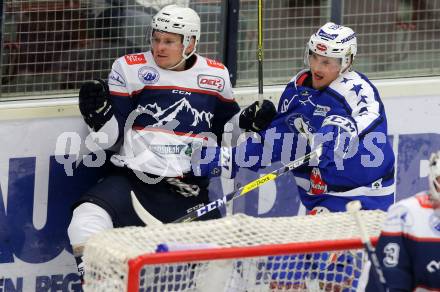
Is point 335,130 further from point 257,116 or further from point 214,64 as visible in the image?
point 214,64

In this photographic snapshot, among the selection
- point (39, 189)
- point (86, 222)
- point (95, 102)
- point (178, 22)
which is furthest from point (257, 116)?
point (39, 189)

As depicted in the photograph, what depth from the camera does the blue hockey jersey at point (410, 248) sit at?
4.44 metres

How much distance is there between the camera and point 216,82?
585cm

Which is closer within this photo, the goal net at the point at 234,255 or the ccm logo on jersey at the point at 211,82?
the goal net at the point at 234,255

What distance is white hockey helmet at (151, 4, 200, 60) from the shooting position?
18.5 feet

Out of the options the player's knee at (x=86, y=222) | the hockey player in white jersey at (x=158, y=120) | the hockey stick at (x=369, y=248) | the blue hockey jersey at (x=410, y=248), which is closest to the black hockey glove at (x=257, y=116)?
the hockey player in white jersey at (x=158, y=120)

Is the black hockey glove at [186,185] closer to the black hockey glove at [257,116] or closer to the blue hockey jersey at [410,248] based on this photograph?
the black hockey glove at [257,116]

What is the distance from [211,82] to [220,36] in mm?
438

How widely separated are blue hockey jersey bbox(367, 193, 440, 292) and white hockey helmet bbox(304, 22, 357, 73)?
131cm

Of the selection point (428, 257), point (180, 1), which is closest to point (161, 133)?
point (180, 1)

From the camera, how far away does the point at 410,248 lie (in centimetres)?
A: 447

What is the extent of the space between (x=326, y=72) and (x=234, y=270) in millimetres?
1210

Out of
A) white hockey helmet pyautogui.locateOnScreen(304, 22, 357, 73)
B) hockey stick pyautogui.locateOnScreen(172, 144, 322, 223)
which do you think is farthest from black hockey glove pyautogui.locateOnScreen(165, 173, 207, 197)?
white hockey helmet pyautogui.locateOnScreen(304, 22, 357, 73)

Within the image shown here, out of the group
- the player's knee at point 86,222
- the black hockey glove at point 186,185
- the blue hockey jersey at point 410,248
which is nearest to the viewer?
the blue hockey jersey at point 410,248
